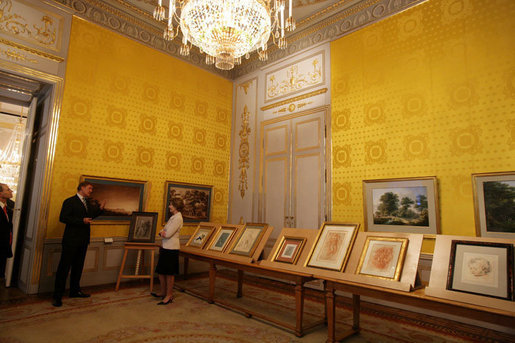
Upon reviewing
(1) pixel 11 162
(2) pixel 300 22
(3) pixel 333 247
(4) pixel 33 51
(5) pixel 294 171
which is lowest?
(3) pixel 333 247

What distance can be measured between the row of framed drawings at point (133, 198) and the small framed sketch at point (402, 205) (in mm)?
4049

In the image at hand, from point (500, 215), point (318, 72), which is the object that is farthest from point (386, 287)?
point (318, 72)

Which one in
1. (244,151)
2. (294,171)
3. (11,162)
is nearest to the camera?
(294,171)

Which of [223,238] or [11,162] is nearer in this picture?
[223,238]

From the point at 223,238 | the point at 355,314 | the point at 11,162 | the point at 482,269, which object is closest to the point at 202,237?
the point at 223,238

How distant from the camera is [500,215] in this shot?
428 centimetres

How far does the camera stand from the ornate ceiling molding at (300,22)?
6.04 metres

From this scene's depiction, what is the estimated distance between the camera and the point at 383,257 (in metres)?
3.31

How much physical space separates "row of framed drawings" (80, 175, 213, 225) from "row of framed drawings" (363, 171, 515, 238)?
4.05 meters

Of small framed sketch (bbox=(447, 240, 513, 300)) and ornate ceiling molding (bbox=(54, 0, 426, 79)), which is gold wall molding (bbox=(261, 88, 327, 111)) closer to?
ornate ceiling molding (bbox=(54, 0, 426, 79))

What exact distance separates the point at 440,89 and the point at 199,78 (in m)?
5.58

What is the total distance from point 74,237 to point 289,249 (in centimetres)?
352

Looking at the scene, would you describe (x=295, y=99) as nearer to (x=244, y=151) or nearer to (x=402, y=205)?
(x=244, y=151)

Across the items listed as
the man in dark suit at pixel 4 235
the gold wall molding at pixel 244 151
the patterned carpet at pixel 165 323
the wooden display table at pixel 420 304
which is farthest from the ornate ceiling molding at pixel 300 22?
the patterned carpet at pixel 165 323
